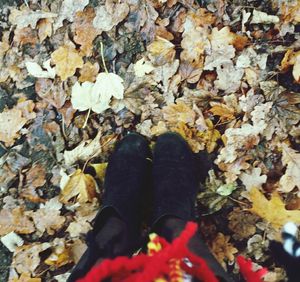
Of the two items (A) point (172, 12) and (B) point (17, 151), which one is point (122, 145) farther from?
(A) point (172, 12)

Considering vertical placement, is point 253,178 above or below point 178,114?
below

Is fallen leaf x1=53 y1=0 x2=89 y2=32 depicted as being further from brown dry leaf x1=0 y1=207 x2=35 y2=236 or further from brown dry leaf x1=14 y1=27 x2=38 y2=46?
brown dry leaf x1=0 y1=207 x2=35 y2=236

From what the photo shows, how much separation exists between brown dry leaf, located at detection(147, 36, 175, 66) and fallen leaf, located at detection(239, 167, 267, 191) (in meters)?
0.69

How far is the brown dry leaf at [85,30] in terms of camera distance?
2.36 m

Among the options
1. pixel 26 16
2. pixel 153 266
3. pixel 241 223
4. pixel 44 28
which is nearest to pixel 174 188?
pixel 241 223

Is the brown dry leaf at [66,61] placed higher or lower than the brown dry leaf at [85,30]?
lower

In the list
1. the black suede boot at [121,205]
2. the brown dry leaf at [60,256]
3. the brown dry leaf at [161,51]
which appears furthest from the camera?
the brown dry leaf at [161,51]

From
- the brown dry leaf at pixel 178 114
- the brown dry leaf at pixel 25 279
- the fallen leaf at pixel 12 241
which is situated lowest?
the brown dry leaf at pixel 25 279

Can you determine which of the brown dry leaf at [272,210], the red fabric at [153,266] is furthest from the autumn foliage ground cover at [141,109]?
the red fabric at [153,266]

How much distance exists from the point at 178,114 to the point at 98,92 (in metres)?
0.43

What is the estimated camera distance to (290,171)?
2135 millimetres

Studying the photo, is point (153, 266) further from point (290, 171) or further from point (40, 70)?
point (40, 70)

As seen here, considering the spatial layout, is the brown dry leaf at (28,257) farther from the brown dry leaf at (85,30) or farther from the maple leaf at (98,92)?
the brown dry leaf at (85,30)

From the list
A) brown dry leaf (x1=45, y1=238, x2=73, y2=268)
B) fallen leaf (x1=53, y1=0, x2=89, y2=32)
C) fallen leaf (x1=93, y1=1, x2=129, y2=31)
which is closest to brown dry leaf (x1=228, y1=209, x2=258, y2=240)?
brown dry leaf (x1=45, y1=238, x2=73, y2=268)
